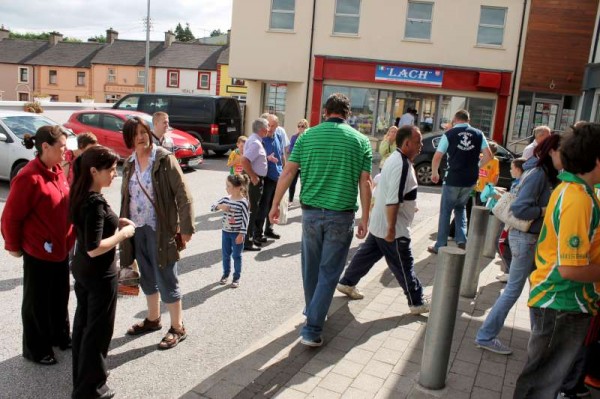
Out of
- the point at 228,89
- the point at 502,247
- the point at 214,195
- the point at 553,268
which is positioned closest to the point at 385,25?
the point at 214,195

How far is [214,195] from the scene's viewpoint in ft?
37.9

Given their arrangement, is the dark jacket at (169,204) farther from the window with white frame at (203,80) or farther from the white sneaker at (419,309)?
the window with white frame at (203,80)

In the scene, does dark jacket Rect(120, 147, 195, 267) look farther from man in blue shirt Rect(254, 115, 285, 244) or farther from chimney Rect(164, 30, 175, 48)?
chimney Rect(164, 30, 175, 48)

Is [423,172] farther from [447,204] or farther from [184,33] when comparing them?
[184,33]

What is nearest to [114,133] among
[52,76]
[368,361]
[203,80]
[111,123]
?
[111,123]

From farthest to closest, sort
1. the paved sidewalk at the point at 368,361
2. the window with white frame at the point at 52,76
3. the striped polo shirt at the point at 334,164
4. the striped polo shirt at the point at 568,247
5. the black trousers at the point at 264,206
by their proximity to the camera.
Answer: the window with white frame at the point at 52,76
the black trousers at the point at 264,206
the striped polo shirt at the point at 334,164
the paved sidewalk at the point at 368,361
the striped polo shirt at the point at 568,247

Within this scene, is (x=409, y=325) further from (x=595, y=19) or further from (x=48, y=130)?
(x=595, y=19)

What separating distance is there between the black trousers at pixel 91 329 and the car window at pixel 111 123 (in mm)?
11901

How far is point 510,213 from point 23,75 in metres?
60.7

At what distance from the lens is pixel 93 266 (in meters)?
3.37

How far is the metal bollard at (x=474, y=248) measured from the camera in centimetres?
554

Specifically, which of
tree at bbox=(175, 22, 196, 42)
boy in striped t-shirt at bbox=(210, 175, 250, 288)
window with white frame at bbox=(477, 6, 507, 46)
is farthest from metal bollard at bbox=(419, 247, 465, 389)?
tree at bbox=(175, 22, 196, 42)

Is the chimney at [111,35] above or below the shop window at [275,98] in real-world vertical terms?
above

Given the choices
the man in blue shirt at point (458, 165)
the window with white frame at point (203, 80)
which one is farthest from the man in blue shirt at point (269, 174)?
the window with white frame at point (203, 80)
